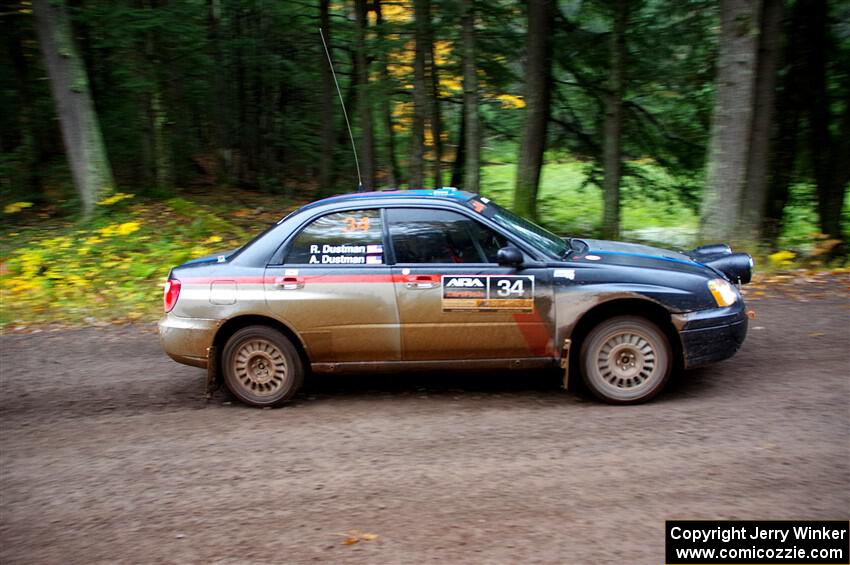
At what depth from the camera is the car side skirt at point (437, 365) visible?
617 centimetres

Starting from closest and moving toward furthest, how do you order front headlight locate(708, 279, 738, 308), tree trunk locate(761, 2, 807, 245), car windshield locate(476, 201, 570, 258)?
front headlight locate(708, 279, 738, 308), car windshield locate(476, 201, 570, 258), tree trunk locate(761, 2, 807, 245)

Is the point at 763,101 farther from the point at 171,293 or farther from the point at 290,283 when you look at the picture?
the point at 171,293

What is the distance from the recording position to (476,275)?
6.14 m

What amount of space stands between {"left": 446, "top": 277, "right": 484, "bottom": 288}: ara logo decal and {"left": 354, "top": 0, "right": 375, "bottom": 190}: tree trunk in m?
8.85

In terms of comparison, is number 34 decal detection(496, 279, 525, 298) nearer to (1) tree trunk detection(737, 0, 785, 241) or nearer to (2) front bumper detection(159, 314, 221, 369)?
(2) front bumper detection(159, 314, 221, 369)


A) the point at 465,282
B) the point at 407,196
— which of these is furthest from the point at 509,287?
the point at 407,196

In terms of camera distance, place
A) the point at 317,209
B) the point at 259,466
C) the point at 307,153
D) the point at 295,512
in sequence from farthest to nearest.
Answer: the point at 307,153 → the point at 317,209 → the point at 259,466 → the point at 295,512

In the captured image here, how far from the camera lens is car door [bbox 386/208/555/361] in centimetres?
609

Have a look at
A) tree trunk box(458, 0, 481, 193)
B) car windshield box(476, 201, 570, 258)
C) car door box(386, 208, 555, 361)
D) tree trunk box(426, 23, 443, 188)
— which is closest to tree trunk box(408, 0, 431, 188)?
tree trunk box(458, 0, 481, 193)

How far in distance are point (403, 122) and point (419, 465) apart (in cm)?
1593

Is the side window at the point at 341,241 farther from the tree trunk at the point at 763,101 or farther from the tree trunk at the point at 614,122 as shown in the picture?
the tree trunk at the point at 614,122

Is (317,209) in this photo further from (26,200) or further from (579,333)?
(26,200)

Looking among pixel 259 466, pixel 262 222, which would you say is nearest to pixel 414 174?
pixel 262 222

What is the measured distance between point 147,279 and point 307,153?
9869mm
